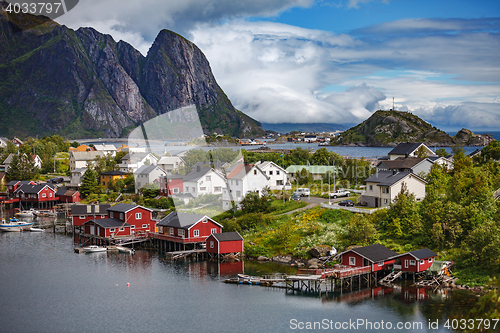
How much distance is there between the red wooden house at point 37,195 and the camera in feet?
236

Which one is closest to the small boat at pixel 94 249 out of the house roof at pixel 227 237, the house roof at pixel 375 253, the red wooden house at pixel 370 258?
the house roof at pixel 227 237

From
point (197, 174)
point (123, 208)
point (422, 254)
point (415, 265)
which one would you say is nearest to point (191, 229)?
point (123, 208)

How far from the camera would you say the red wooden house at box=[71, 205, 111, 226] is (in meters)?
53.0

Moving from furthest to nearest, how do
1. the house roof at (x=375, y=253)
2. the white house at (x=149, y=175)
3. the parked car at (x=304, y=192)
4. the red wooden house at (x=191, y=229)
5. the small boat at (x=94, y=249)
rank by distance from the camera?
the white house at (x=149, y=175)
the parked car at (x=304, y=192)
the small boat at (x=94, y=249)
the red wooden house at (x=191, y=229)
the house roof at (x=375, y=253)

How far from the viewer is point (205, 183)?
194 ft

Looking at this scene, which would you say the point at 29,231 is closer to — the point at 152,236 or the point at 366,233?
the point at 152,236

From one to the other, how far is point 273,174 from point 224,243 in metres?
23.8

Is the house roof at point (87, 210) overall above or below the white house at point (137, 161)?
below

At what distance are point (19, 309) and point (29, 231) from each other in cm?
2920

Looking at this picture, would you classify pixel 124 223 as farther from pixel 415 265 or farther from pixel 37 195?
pixel 37 195

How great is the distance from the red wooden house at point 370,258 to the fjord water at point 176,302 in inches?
94.4

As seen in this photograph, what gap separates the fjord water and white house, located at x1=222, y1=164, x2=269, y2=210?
659 inches

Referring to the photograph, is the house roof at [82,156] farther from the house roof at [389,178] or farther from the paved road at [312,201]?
the house roof at [389,178]

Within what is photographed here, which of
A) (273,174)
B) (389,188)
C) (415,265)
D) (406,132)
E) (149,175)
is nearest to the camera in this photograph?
(415,265)
